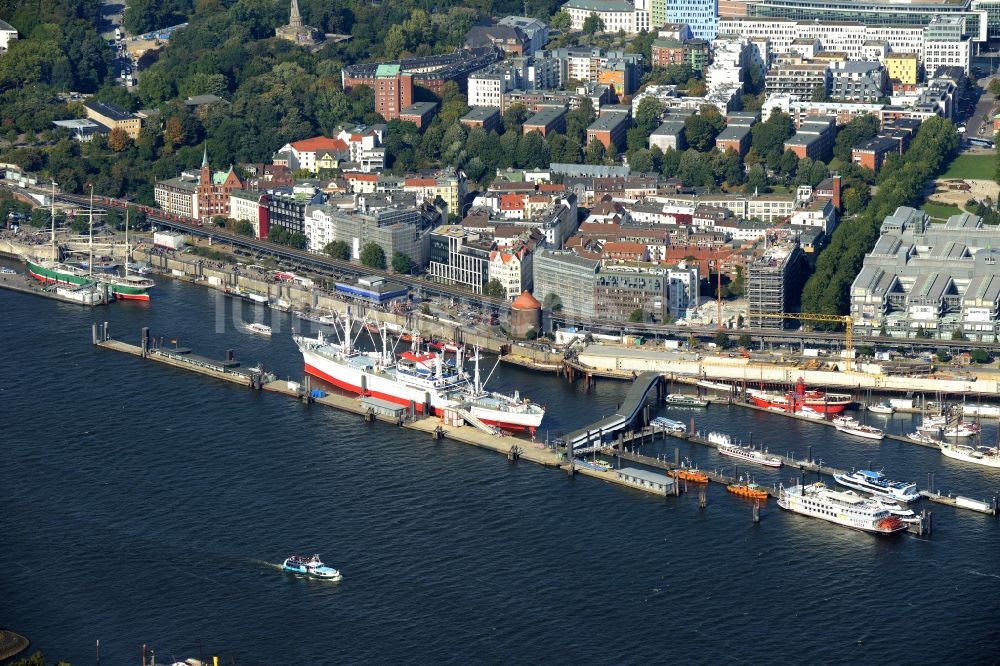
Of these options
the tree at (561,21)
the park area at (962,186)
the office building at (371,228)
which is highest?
the tree at (561,21)

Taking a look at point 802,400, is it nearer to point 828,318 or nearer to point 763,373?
point 763,373

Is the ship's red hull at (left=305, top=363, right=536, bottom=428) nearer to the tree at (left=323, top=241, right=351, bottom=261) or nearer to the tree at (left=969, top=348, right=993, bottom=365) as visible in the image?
the tree at (left=323, top=241, right=351, bottom=261)

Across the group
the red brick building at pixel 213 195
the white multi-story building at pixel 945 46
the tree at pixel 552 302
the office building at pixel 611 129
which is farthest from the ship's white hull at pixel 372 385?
the white multi-story building at pixel 945 46

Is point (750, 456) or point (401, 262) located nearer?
point (750, 456)

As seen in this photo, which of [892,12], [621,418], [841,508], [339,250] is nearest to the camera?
[841,508]

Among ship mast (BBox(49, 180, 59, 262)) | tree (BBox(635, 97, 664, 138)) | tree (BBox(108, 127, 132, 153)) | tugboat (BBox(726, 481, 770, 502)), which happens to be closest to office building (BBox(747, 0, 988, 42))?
tree (BBox(635, 97, 664, 138))

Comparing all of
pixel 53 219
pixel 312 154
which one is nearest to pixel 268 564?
pixel 53 219

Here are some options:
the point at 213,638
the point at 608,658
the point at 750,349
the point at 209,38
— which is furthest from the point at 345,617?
the point at 209,38

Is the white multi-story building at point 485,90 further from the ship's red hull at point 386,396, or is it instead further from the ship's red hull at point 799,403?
the ship's red hull at point 799,403
